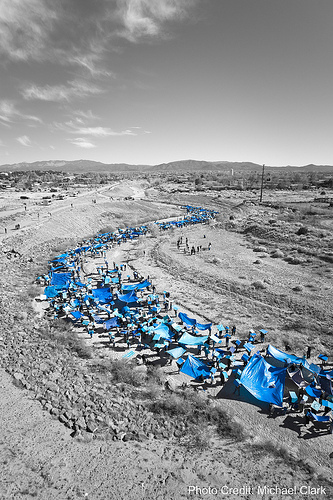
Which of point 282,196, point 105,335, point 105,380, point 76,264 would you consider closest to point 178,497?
point 105,380

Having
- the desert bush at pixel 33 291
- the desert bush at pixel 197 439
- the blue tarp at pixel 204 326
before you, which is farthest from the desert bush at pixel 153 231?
the desert bush at pixel 197 439

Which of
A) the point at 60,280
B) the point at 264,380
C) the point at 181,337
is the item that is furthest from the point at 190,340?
the point at 60,280

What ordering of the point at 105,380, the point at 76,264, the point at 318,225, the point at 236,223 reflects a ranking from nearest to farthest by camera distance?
the point at 105,380 → the point at 76,264 → the point at 318,225 → the point at 236,223

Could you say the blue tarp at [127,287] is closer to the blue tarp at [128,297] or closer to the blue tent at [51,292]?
the blue tarp at [128,297]

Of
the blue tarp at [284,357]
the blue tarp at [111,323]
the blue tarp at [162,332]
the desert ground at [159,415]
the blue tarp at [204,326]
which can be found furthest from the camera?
the blue tarp at [111,323]

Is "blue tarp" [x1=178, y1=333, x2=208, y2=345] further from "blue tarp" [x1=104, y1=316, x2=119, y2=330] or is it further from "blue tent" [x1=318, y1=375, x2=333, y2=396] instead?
"blue tent" [x1=318, y1=375, x2=333, y2=396]

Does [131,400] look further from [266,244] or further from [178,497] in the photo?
[266,244]
